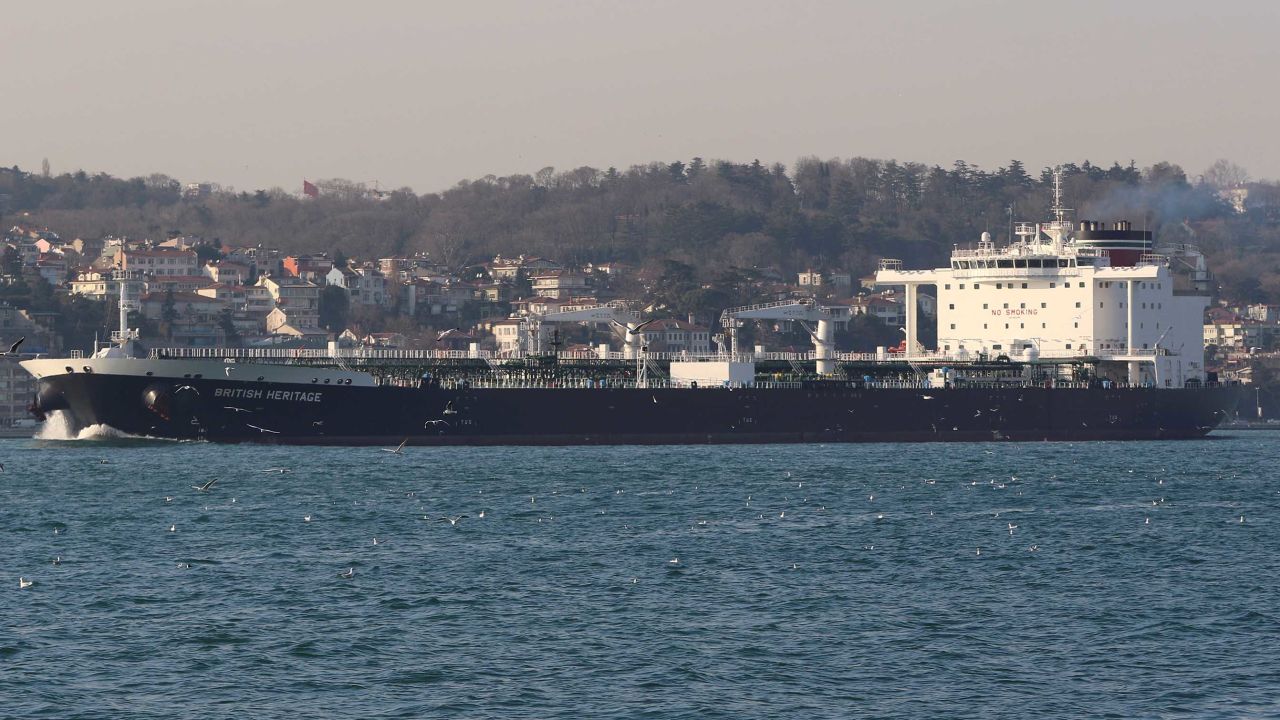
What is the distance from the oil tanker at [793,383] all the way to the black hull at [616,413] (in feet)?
0.25

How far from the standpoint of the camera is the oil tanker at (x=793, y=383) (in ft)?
206

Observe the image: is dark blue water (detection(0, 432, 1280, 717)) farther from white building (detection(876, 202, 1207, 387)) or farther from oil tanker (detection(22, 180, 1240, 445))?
white building (detection(876, 202, 1207, 387))

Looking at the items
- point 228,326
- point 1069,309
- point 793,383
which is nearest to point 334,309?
point 228,326

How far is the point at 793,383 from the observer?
7338 cm

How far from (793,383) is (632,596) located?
4276cm

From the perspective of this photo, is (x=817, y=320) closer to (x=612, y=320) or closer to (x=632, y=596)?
(x=612, y=320)

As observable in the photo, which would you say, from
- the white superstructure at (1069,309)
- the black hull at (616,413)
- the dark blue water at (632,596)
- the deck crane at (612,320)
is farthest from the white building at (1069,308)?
the dark blue water at (632,596)

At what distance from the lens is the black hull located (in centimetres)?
6241

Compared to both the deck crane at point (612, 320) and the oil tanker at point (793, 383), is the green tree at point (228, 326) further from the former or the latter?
the deck crane at point (612, 320)

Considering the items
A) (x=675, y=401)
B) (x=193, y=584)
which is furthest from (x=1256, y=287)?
(x=193, y=584)

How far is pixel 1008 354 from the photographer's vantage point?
266 ft

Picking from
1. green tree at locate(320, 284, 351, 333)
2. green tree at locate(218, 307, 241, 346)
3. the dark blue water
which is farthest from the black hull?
green tree at locate(320, 284, 351, 333)

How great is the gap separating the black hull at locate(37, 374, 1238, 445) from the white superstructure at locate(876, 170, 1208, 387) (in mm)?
2906

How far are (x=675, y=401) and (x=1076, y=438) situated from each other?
19.4 metres
